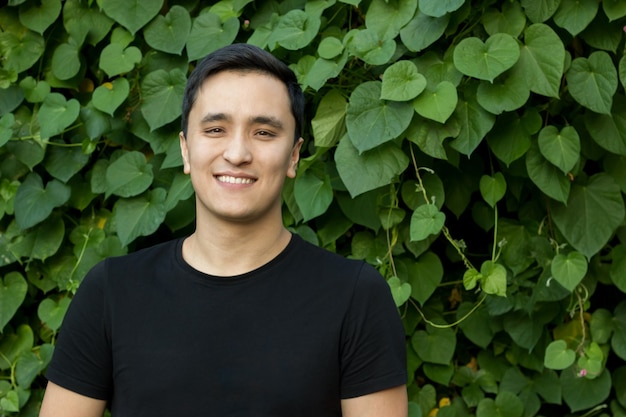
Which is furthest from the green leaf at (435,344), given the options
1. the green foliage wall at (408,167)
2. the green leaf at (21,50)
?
the green leaf at (21,50)

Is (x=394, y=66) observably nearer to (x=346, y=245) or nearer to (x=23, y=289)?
(x=346, y=245)

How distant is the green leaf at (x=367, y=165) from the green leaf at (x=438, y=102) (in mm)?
127

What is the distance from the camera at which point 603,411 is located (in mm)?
2654

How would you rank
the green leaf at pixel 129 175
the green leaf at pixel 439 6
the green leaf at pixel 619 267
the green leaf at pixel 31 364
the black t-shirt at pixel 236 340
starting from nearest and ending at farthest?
the black t-shirt at pixel 236 340, the green leaf at pixel 439 6, the green leaf at pixel 619 267, the green leaf at pixel 129 175, the green leaf at pixel 31 364

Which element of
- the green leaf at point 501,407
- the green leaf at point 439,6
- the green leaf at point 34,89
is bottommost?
the green leaf at point 501,407

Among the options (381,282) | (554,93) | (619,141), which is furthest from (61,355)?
(619,141)

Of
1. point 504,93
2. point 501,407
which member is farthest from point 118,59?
point 501,407

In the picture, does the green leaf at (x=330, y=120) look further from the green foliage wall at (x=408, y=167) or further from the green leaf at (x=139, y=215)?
the green leaf at (x=139, y=215)

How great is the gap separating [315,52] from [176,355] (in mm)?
1049

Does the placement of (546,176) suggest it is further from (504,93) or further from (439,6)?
(439,6)

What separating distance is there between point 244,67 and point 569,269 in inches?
40.6

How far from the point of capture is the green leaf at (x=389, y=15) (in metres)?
2.38

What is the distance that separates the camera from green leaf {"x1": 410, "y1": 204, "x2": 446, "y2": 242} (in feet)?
7.77

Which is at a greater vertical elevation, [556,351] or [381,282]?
[381,282]
